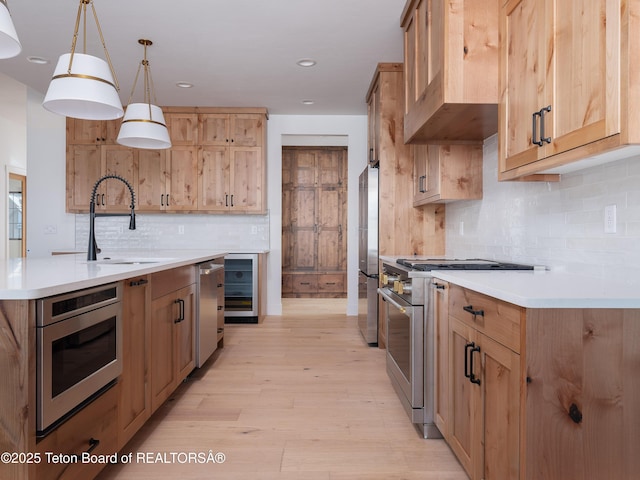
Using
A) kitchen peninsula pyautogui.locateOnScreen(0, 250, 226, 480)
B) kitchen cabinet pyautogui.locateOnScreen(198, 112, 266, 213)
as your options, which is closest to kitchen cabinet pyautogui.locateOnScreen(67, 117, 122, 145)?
kitchen cabinet pyautogui.locateOnScreen(198, 112, 266, 213)

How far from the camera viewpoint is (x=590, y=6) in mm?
1354

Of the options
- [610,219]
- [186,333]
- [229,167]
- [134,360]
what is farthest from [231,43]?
[610,219]

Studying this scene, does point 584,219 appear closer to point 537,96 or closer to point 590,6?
point 537,96

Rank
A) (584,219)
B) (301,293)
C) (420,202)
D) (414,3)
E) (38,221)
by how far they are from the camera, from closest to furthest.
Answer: (584,219) < (414,3) < (420,202) < (38,221) < (301,293)

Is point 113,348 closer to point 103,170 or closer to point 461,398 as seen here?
point 461,398

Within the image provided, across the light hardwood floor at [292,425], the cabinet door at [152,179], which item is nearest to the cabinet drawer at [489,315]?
the light hardwood floor at [292,425]

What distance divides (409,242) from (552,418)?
8.84 ft

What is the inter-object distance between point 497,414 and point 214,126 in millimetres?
4695

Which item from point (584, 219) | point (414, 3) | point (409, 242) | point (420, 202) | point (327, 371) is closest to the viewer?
point (584, 219)

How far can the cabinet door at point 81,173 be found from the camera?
17.4 ft

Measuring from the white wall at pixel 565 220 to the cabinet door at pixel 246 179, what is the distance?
2804 millimetres

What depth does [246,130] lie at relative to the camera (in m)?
5.33

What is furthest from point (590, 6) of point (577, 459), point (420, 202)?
point (420, 202)

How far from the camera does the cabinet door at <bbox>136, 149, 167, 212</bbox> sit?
5.29 m
